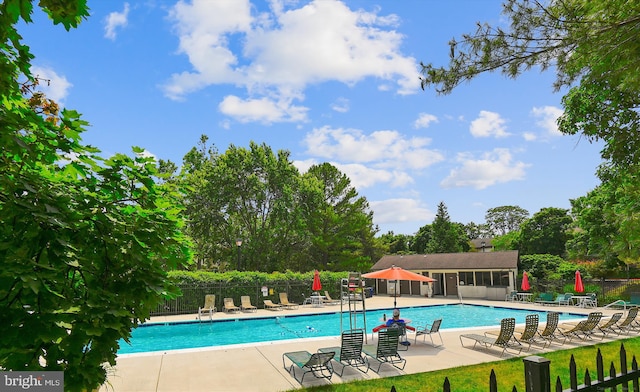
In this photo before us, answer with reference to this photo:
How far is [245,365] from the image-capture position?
10.2 meters

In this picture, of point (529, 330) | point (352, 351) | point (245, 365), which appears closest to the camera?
point (352, 351)

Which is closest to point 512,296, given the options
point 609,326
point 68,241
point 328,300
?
point 328,300

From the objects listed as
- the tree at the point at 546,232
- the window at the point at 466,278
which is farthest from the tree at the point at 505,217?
the window at the point at 466,278

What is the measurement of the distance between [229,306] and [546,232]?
48.6 metres

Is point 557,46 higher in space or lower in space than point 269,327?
higher

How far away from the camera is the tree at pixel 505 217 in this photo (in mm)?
96625

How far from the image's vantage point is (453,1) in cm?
629

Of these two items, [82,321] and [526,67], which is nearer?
[82,321]

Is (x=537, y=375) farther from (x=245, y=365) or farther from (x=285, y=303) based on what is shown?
(x=285, y=303)

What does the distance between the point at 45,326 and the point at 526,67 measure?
6497 millimetres

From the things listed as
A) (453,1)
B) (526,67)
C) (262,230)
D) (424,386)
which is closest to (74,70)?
(453,1)

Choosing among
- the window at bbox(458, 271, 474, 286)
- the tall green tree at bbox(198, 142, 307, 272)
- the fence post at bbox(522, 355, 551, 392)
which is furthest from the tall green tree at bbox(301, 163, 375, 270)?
the fence post at bbox(522, 355, 551, 392)

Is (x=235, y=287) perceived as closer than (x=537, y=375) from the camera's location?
No

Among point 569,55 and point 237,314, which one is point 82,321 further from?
point 237,314
